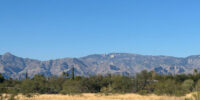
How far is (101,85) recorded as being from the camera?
75.6 m

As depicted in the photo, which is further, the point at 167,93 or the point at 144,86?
the point at 144,86

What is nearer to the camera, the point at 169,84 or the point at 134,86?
the point at 169,84

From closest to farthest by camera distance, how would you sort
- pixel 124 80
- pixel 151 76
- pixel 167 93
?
pixel 167 93, pixel 124 80, pixel 151 76

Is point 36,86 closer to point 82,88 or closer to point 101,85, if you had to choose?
point 82,88

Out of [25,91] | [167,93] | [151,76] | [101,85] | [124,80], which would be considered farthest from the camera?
[151,76]

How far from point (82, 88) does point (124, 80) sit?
28.6 ft

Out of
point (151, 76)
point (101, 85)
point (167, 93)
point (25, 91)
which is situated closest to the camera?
point (167, 93)

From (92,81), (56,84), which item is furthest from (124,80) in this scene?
(56,84)

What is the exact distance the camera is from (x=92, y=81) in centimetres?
7444

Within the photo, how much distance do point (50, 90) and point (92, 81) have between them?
9200 mm

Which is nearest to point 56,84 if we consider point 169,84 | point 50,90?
point 50,90

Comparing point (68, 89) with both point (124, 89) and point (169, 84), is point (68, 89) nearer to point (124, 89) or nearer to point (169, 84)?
point (124, 89)

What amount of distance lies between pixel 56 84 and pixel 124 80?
13.5 m

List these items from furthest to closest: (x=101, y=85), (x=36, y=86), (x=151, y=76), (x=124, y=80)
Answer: (x=151, y=76)
(x=101, y=85)
(x=124, y=80)
(x=36, y=86)
